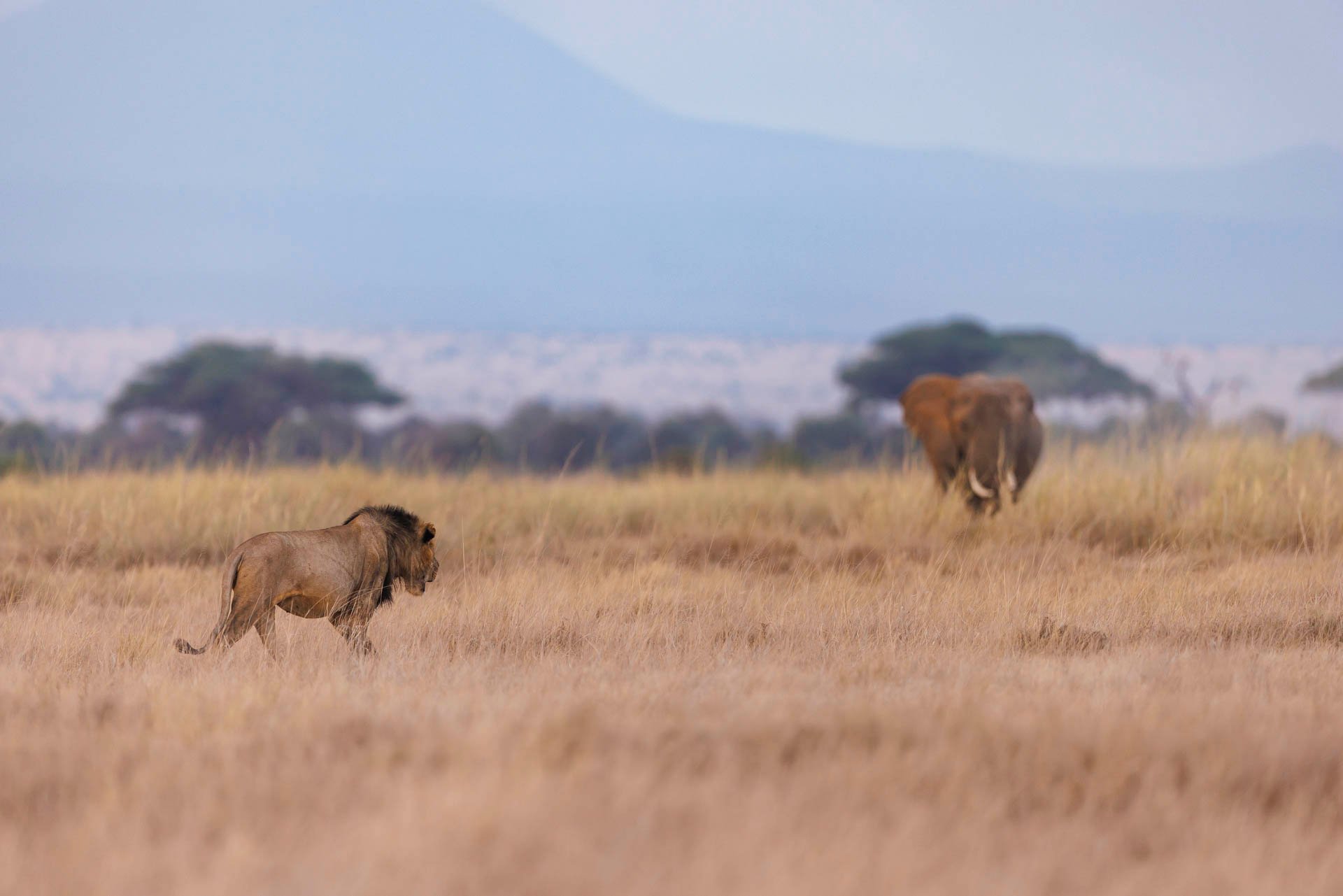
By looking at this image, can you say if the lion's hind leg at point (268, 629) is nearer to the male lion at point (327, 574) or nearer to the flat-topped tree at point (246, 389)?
the male lion at point (327, 574)

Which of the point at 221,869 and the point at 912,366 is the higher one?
the point at 912,366

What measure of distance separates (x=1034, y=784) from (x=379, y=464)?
38.2ft

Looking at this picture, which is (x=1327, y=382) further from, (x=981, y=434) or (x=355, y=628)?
(x=355, y=628)

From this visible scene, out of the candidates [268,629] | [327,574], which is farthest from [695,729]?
[268,629]

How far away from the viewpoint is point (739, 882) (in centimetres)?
312

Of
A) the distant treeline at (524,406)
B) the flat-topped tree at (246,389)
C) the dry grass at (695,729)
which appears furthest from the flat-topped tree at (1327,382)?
the dry grass at (695,729)

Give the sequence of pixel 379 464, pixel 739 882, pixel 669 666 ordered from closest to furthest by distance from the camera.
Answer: pixel 739 882
pixel 669 666
pixel 379 464

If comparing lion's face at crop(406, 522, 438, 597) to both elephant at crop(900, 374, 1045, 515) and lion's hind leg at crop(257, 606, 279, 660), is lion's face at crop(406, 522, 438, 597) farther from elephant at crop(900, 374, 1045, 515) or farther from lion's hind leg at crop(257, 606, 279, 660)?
elephant at crop(900, 374, 1045, 515)

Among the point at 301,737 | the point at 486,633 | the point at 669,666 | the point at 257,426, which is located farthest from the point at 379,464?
the point at 257,426

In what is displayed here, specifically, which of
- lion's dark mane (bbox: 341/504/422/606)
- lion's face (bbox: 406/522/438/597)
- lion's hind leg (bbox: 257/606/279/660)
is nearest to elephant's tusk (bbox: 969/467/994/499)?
lion's face (bbox: 406/522/438/597)

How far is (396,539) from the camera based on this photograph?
5996mm

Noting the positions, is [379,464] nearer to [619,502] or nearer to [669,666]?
[619,502]

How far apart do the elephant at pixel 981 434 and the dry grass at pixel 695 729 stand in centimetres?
266

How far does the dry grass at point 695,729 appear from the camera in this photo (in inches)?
129
